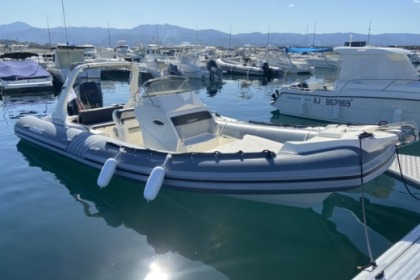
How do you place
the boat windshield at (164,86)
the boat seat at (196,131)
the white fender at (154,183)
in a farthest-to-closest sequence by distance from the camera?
the boat windshield at (164,86) < the boat seat at (196,131) < the white fender at (154,183)

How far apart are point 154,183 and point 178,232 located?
877 millimetres

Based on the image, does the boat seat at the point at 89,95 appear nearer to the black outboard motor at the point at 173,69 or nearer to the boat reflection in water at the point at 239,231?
the boat reflection in water at the point at 239,231

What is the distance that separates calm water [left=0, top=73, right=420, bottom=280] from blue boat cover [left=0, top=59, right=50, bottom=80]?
1471cm

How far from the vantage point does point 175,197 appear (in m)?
6.42

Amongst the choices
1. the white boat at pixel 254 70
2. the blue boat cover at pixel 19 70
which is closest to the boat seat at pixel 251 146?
the blue boat cover at pixel 19 70

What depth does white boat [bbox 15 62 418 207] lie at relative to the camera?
15.8 feet

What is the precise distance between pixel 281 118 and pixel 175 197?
8.74 metres

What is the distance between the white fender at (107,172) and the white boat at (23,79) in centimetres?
1623

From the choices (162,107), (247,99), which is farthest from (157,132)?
(247,99)

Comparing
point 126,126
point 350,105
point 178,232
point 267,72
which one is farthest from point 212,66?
point 178,232

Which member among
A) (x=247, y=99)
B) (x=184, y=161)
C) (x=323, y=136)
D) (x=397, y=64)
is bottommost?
(x=247, y=99)

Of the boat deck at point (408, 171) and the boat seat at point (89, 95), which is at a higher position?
the boat seat at point (89, 95)

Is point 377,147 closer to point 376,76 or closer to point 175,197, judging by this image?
point 175,197

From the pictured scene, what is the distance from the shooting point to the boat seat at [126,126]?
24.5 feet
